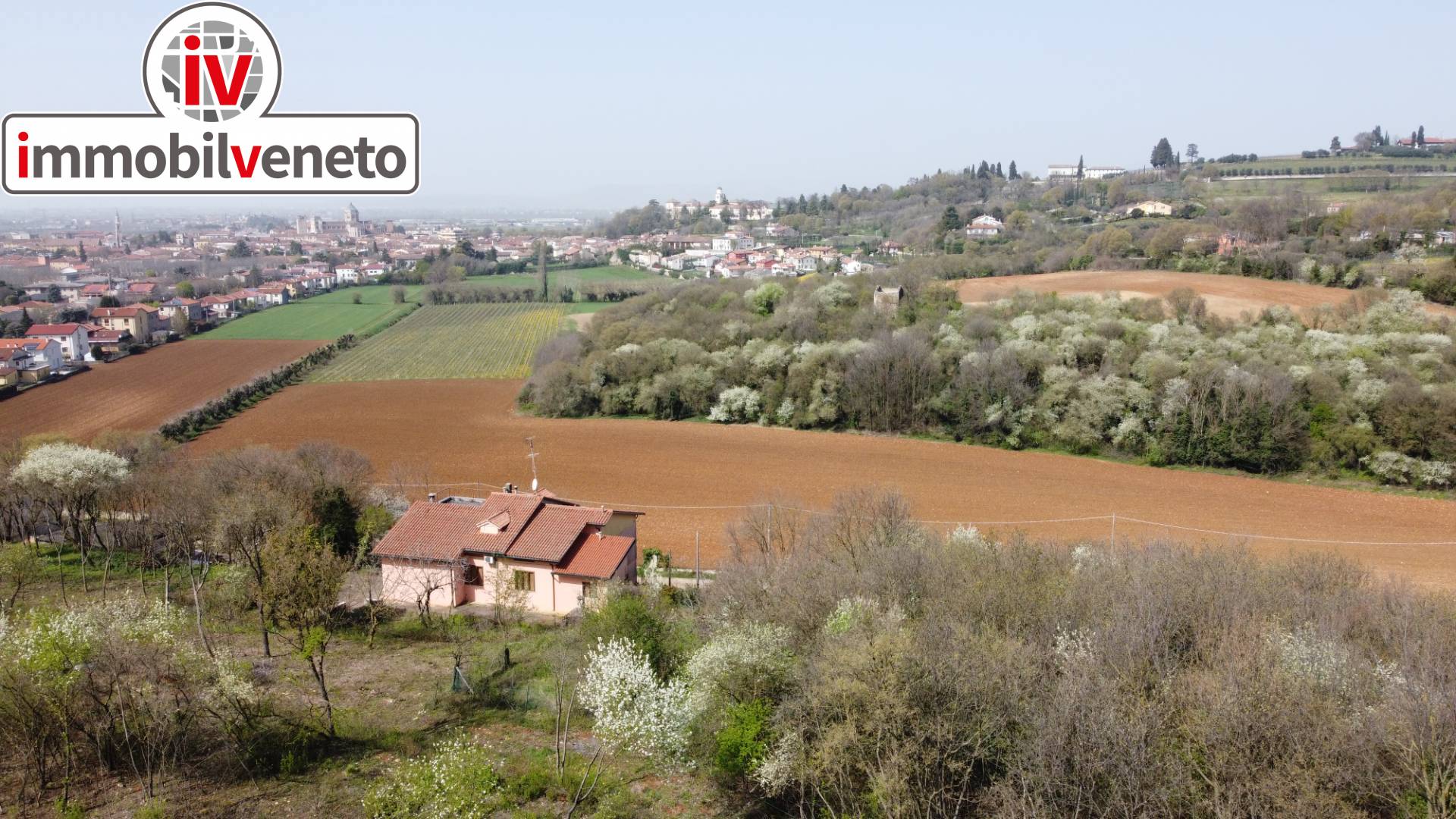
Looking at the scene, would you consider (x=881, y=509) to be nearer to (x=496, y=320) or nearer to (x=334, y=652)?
(x=334, y=652)

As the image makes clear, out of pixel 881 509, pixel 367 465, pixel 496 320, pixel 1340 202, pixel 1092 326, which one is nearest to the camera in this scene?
pixel 881 509

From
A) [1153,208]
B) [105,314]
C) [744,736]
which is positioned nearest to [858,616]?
[744,736]

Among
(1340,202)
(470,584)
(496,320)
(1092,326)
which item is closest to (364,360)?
(496,320)

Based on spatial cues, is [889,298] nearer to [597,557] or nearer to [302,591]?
[597,557]

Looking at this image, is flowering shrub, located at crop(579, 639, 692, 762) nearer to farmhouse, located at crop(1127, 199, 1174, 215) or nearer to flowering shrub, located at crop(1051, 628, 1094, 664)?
flowering shrub, located at crop(1051, 628, 1094, 664)

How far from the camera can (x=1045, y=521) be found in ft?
78.4

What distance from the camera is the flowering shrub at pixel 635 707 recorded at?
10.6m

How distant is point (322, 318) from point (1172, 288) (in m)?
55.4

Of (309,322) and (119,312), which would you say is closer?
(119,312)

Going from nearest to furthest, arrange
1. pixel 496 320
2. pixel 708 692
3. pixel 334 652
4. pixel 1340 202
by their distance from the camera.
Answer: pixel 708 692, pixel 334 652, pixel 496 320, pixel 1340 202

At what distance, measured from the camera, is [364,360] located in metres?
48.1

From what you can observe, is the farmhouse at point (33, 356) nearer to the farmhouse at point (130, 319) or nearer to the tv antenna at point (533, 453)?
the farmhouse at point (130, 319)

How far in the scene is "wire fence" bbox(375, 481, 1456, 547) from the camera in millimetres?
21891

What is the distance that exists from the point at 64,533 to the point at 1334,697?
25.0 meters
